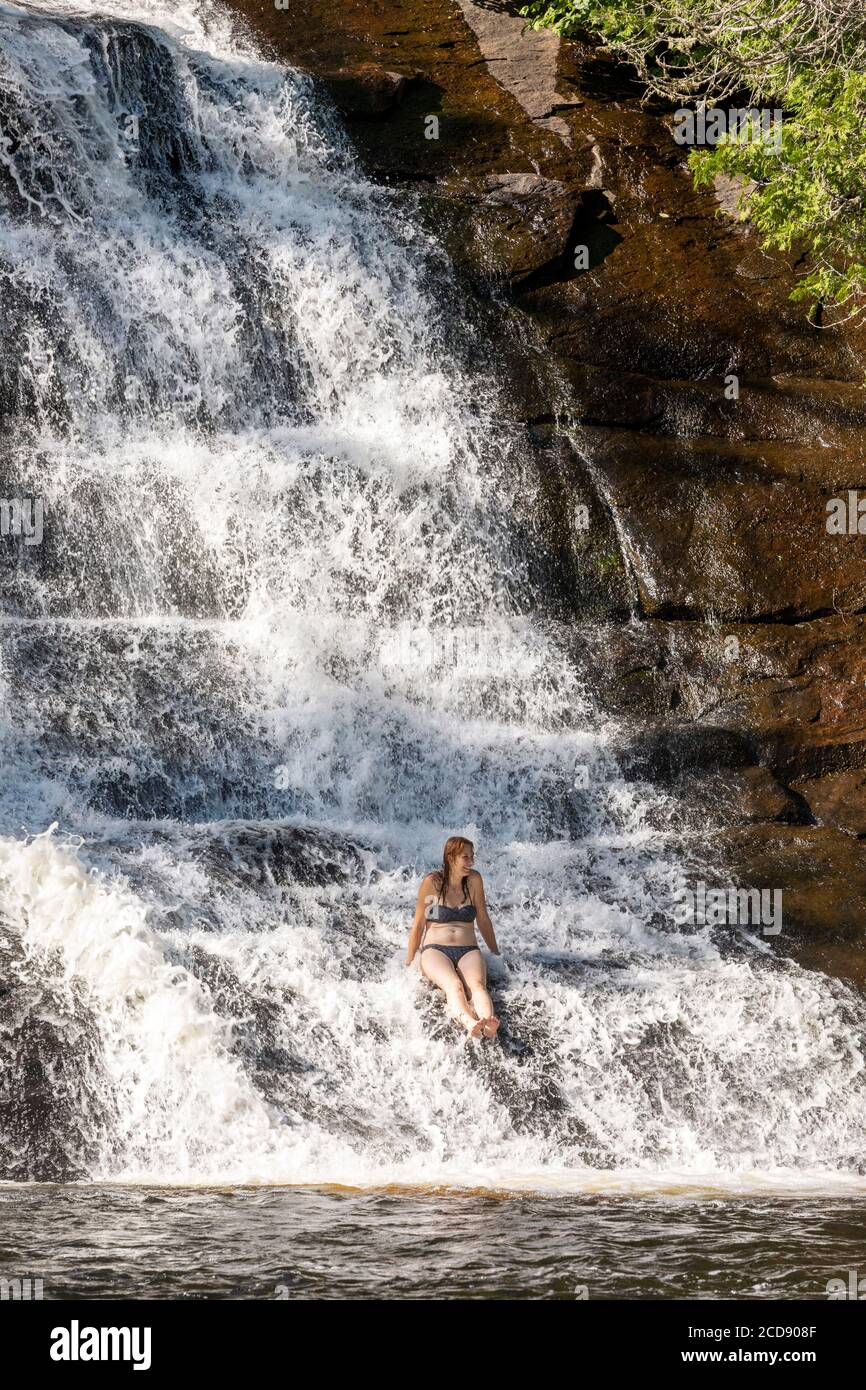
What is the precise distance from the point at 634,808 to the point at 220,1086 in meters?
4.89

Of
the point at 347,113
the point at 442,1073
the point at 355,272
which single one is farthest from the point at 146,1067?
the point at 347,113

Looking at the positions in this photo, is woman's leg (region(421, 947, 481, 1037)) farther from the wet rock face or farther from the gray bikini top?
the wet rock face

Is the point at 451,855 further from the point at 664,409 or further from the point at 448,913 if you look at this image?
the point at 664,409

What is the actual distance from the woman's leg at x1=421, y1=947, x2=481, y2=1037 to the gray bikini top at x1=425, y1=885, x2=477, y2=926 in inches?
8.3

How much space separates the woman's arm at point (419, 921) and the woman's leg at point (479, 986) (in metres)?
0.33

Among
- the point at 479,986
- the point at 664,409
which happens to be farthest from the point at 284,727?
the point at 664,409

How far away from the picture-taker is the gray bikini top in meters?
8.94

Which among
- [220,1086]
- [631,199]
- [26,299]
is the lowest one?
[220,1086]

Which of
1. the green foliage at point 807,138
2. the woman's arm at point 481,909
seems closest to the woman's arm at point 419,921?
the woman's arm at point 481,909

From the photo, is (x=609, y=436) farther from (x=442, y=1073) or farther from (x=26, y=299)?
(x=442, y=1073)

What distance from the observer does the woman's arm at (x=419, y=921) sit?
8.95 metres

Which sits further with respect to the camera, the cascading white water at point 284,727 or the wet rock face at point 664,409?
the wet rock face at point 664,409

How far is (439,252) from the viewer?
16.4 metres

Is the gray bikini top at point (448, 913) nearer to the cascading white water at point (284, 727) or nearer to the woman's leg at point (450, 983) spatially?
the woman's leg at point (450, 983)
